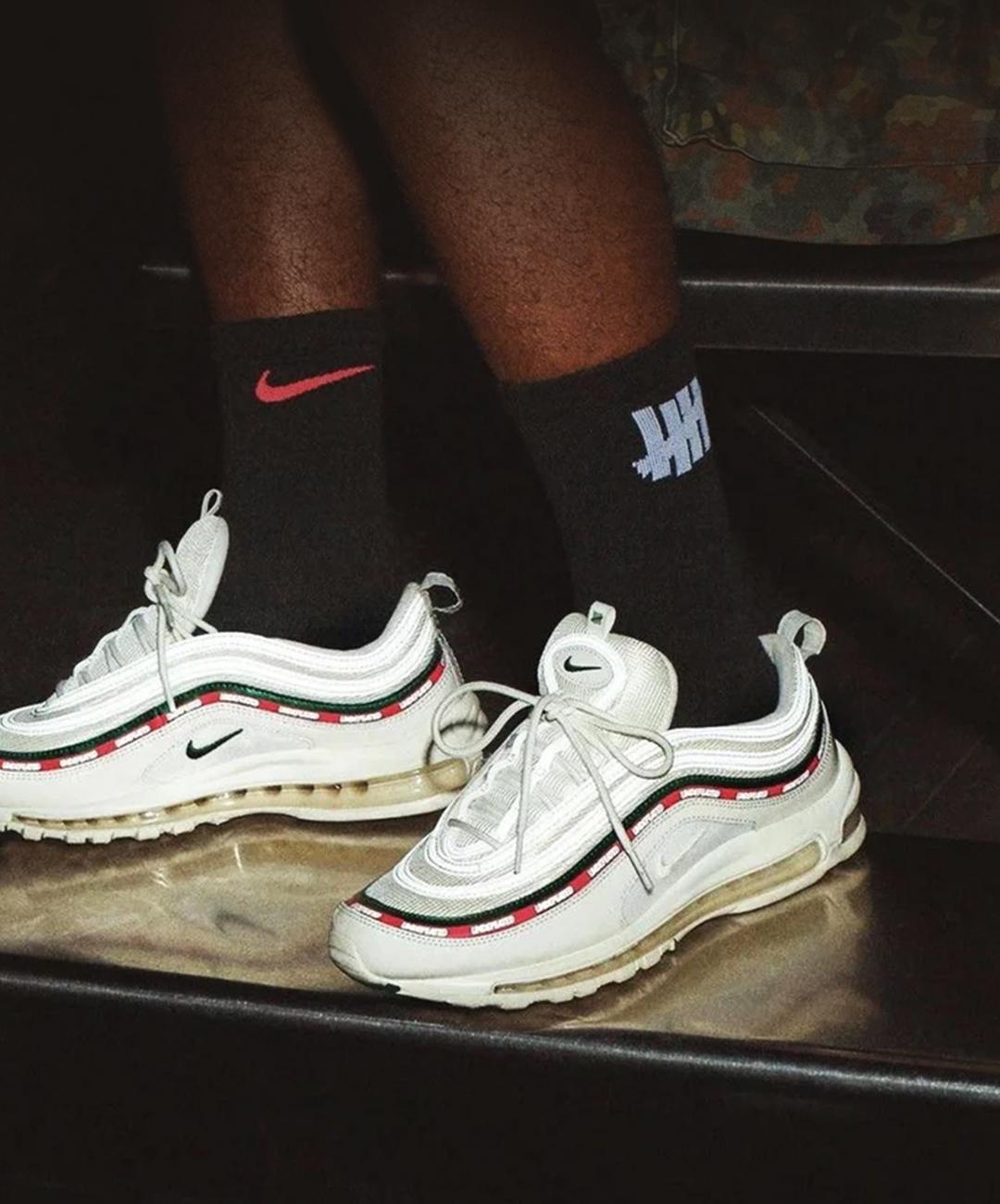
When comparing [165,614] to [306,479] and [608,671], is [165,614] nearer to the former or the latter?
[306,479]

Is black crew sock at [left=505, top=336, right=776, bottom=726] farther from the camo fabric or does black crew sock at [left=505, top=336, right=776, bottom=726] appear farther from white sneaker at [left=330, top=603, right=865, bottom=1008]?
the camo fabric

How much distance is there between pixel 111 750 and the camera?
0.95 m

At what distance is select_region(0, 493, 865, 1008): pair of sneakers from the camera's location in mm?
822

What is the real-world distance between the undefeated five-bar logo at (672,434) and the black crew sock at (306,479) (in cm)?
20

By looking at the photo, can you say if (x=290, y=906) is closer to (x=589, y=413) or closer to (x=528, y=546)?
(x=589, y=413)

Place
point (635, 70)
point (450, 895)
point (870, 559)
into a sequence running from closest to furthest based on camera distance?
point (450, 895), point (635, 70), point (870, 559)

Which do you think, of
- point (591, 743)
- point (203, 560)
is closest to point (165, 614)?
point (203, 560)

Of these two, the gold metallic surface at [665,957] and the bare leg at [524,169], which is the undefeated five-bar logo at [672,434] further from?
the gold metallic surface at [665,957]

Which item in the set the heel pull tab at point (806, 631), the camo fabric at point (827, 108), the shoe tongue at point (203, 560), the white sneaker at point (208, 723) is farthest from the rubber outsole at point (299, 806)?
the camo fabric at point (827, 108)

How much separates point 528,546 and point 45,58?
1244mm

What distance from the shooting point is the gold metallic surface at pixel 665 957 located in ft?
2.72

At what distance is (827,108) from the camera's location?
3.59 feet

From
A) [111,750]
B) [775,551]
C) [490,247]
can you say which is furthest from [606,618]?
Result: [775,551]

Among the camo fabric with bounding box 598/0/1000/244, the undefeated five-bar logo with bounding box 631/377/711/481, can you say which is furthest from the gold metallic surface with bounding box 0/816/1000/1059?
the camo fabric with bounding box 598/0/1000/244
